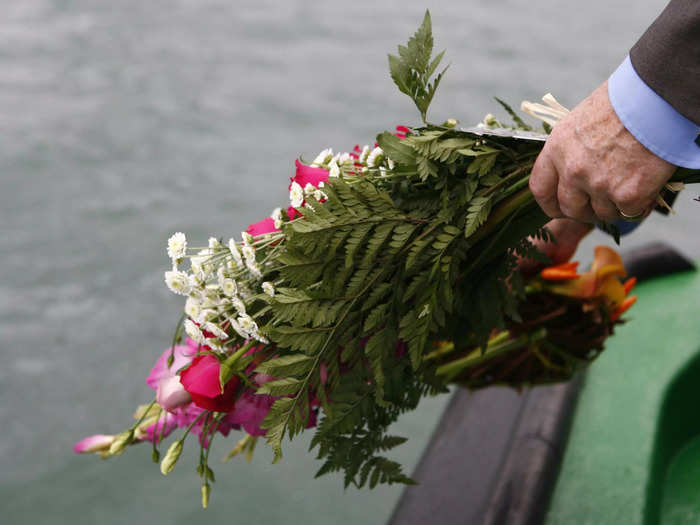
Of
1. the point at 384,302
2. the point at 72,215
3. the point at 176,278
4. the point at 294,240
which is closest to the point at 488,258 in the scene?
the point at 384,302

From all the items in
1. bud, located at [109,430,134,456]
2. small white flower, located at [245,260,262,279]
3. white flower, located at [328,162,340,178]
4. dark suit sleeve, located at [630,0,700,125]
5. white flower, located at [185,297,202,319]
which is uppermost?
dark suit sleeve, located at [630,0,700,125]

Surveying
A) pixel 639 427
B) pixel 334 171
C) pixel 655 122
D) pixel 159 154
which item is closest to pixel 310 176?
pixel 334 171

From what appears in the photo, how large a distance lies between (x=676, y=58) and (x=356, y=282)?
1.17 ft

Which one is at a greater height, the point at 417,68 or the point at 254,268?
the point at 417,68

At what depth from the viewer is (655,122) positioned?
0.56 m

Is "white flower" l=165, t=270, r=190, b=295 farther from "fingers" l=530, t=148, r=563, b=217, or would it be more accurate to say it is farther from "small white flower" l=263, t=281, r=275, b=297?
"fingers" l=530, t=148, r=563, b=217

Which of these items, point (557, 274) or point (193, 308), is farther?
point (557, 274)

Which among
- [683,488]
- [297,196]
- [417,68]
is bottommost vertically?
[683,488]

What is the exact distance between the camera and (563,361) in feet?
3.83

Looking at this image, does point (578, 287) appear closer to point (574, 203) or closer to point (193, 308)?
point (574, 203)

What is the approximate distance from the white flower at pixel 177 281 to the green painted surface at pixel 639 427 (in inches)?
34.6

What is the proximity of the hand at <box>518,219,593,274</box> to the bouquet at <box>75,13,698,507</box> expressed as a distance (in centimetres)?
28

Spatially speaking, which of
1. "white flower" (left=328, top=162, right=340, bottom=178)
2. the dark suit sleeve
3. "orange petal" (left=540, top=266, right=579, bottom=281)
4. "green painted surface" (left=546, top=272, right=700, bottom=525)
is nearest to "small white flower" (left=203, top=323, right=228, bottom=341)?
"white flower" (left=328, top=162, right=340, bottom=178)

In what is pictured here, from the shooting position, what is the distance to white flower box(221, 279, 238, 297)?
2.32ft
